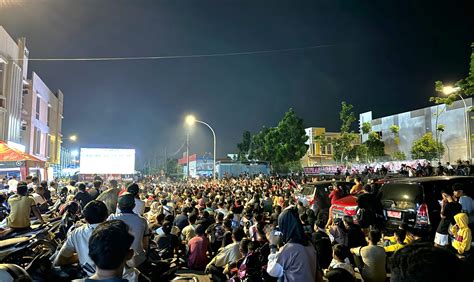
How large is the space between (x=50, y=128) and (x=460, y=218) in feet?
154

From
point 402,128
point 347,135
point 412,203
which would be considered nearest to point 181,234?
point 412,203

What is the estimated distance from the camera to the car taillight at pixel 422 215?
851 centimetres

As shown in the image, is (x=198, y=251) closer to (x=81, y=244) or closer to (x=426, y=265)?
(x=81, y=244)

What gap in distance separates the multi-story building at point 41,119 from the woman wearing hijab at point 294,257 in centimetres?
3329

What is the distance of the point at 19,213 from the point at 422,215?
31.2 ft

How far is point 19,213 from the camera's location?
7082 mm

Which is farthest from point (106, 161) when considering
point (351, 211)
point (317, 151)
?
point (317, 151)

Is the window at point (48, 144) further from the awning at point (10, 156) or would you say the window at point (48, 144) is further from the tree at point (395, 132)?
the tree at point (395, 132)

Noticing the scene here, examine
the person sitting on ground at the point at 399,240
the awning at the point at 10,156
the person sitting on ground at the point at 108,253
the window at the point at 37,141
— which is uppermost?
the window at the point at 37,141

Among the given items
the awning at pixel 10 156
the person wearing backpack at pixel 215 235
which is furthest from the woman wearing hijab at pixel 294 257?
the awning at pixel 10 156

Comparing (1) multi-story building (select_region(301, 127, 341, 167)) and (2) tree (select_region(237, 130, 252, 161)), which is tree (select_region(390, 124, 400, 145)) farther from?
(2) tree (select_region(237, 130, 252, 161))

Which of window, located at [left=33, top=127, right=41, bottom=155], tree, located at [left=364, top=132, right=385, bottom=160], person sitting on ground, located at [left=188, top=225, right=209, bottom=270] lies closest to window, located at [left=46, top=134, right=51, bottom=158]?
window, located at [left=33, top=127, right=41, bottom=155]

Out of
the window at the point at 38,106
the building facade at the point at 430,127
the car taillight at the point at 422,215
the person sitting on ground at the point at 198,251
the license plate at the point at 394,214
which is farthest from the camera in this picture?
the building facade at the point at 430,127

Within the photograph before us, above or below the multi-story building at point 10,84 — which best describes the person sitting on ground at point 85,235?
below
